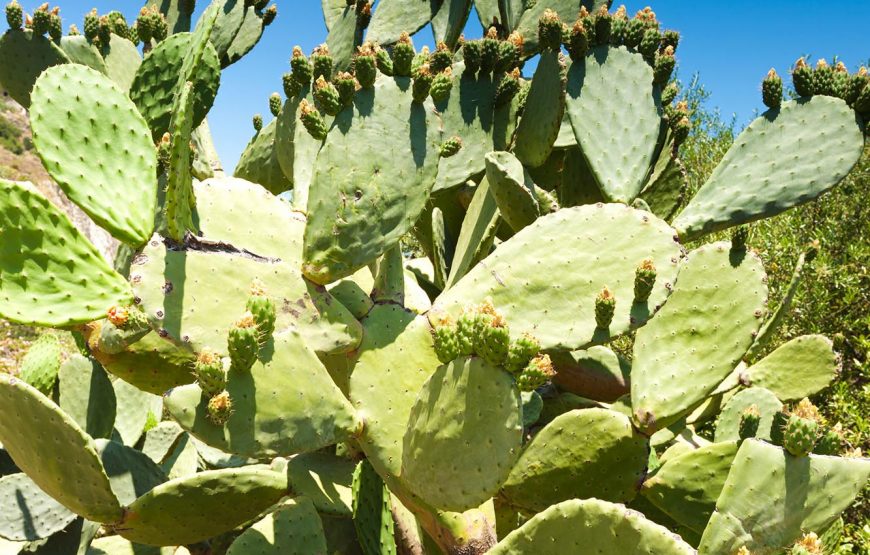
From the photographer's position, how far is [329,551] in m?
1.99

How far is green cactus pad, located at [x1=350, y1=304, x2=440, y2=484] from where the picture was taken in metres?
1.67

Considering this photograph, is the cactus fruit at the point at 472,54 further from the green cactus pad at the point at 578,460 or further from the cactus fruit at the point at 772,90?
the green cactus pad at the point at 578,460

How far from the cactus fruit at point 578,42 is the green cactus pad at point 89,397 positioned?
1.86 metres

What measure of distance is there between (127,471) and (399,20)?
6.81ft

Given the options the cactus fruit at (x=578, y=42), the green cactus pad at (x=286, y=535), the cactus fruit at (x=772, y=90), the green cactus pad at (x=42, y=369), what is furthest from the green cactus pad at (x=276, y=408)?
the cactus fruit at (x=772, y=90)

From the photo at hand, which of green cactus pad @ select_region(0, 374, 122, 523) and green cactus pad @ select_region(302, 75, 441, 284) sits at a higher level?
green cactus pad @ select_region(302, 75, 441, 284)

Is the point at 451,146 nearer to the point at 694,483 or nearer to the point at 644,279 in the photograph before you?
the point at 644,279

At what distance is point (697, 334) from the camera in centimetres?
209

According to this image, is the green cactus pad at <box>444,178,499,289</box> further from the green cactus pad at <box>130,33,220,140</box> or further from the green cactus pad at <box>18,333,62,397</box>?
the green cactus pad at <box>18,333,62,397</box>

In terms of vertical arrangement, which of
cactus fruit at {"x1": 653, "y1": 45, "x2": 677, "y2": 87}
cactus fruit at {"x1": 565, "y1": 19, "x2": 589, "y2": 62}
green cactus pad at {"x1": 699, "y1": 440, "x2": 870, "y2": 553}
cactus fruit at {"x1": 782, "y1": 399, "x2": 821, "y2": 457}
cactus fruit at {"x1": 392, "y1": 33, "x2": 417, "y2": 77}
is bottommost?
green cactus pad at {"x1": 699, "y1": 440, "x2": 870, "y2": 553}

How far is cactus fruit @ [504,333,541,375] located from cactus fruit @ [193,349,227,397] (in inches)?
21.7

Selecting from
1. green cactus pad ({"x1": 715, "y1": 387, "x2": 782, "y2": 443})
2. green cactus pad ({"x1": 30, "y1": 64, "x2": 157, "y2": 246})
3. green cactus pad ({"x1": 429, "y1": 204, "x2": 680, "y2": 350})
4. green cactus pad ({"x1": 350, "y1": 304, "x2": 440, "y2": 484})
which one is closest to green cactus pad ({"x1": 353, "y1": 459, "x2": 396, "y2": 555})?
green cactus pad ({"x1": 350, "y1": 304, "x2": 440, "y2": 484})

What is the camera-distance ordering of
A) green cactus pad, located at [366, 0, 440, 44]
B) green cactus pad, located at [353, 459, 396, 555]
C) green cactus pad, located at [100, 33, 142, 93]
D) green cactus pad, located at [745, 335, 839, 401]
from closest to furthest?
green cactus pad, located at [353, 459, 396, 555] < green cactus pad, located at [745, 335, 839, 401] < green cactus pad, located at [100, 33, 142, 93] < green cactus pad, located at [366, 0, 440, 44]

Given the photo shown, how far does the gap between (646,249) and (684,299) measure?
1.13ft
